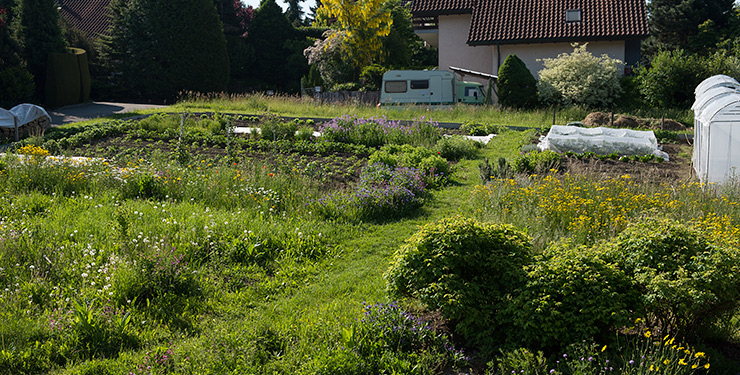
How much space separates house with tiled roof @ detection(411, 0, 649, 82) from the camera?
26625 millimetres

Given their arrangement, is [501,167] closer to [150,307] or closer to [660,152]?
[660,152]

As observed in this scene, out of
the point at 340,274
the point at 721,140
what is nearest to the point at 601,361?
the point at 340,274

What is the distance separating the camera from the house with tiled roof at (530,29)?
26.6 meters

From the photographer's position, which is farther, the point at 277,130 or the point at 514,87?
the point at 514,87

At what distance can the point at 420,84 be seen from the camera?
84.2 ft

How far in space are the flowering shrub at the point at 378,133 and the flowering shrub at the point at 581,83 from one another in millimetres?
9999

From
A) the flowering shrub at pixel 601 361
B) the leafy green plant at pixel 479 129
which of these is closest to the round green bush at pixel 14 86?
the leafy green plant at pixel 479 129

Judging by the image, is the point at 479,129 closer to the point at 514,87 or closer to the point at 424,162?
the point at 424,162

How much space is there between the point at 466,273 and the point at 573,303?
2.89ft

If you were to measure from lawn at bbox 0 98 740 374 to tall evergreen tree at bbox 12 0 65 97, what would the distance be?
19.2m

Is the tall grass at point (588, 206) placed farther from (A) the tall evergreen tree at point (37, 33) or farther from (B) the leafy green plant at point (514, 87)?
(A) the tall evergreen tree at point (37, 33)

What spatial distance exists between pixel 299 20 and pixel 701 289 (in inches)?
2062

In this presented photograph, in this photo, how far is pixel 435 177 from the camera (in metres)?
10.6

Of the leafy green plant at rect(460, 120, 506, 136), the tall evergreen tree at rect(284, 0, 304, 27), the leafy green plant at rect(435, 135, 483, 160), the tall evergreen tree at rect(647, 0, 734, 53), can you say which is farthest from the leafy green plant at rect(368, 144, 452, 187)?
the tall evergreen tree at rect(284, 0, 304, 27)
